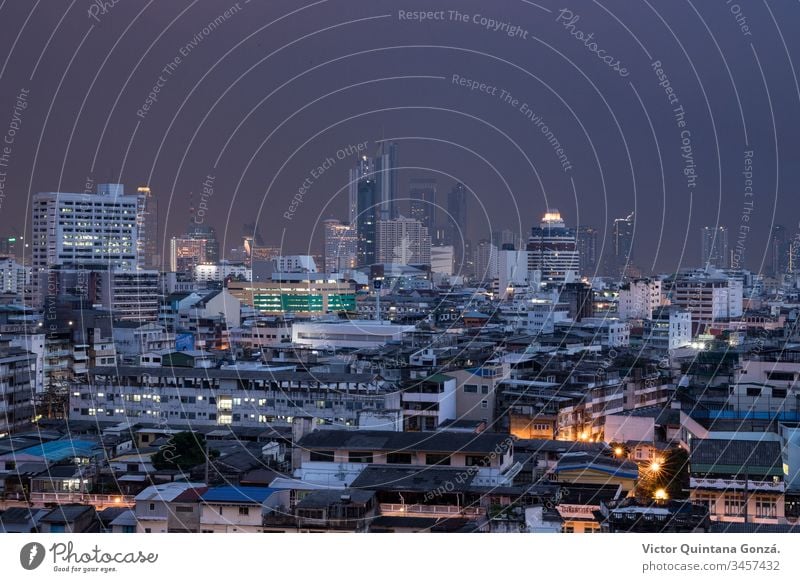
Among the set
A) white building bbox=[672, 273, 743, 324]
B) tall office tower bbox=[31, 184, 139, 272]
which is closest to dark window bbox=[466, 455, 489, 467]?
white building bbox=[672, 273, 743, 324]

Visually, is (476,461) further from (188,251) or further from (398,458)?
(188,251)

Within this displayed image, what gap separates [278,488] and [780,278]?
42084 millimetres

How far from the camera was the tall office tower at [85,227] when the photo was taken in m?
31.1

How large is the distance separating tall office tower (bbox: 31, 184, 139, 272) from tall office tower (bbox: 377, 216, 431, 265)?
68.5ft

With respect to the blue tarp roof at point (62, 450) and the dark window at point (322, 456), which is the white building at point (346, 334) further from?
the dark window at point (322, 456)

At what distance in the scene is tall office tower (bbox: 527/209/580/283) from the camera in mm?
44688

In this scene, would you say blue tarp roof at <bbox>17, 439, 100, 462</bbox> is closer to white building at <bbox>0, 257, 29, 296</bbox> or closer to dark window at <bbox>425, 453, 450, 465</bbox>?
dark window at <bbox>425, 453, 450, 465</bbox>

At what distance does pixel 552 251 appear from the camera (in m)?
45.3

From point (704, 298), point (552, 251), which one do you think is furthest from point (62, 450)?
point (552, 251)

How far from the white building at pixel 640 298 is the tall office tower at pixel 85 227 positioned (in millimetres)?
12989

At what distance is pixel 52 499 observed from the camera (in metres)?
7.17

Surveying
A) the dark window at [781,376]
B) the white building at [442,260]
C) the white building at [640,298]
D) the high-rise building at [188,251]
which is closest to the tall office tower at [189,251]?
the high-rise building at [188,251]
